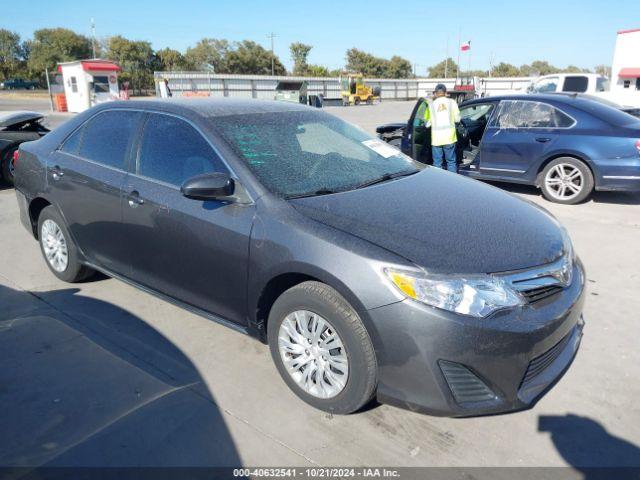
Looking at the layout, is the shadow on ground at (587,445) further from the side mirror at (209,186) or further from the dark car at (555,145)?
the dark car at (555,145)

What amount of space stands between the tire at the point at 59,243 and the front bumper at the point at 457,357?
3.00m

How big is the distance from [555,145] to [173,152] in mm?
5761

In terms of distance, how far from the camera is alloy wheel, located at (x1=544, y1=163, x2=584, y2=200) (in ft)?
22.9

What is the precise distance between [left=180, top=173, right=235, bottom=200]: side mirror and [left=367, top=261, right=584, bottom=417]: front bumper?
113cm

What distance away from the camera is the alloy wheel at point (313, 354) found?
2.57 metres

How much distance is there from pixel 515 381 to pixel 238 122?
7.52 ft

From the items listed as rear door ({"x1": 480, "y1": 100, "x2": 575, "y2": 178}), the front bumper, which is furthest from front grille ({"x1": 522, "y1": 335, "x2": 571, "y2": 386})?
rear door ({"x1": 480, "y1": 100, "x2": 575, "y2": 178})

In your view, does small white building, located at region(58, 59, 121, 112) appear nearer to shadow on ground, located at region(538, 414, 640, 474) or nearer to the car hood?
the car hood

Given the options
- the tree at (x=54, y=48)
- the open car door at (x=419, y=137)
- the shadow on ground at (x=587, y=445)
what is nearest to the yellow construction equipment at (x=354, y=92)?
the open car door at (x=419, y=137)

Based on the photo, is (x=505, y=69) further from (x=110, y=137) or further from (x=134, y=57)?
(x=110, y=137)

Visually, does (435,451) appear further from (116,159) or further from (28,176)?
(28,176)

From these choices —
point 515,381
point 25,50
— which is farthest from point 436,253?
point 25,50

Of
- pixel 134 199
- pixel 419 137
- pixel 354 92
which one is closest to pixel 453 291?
pixel 134 199

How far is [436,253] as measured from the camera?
243 centimetres
